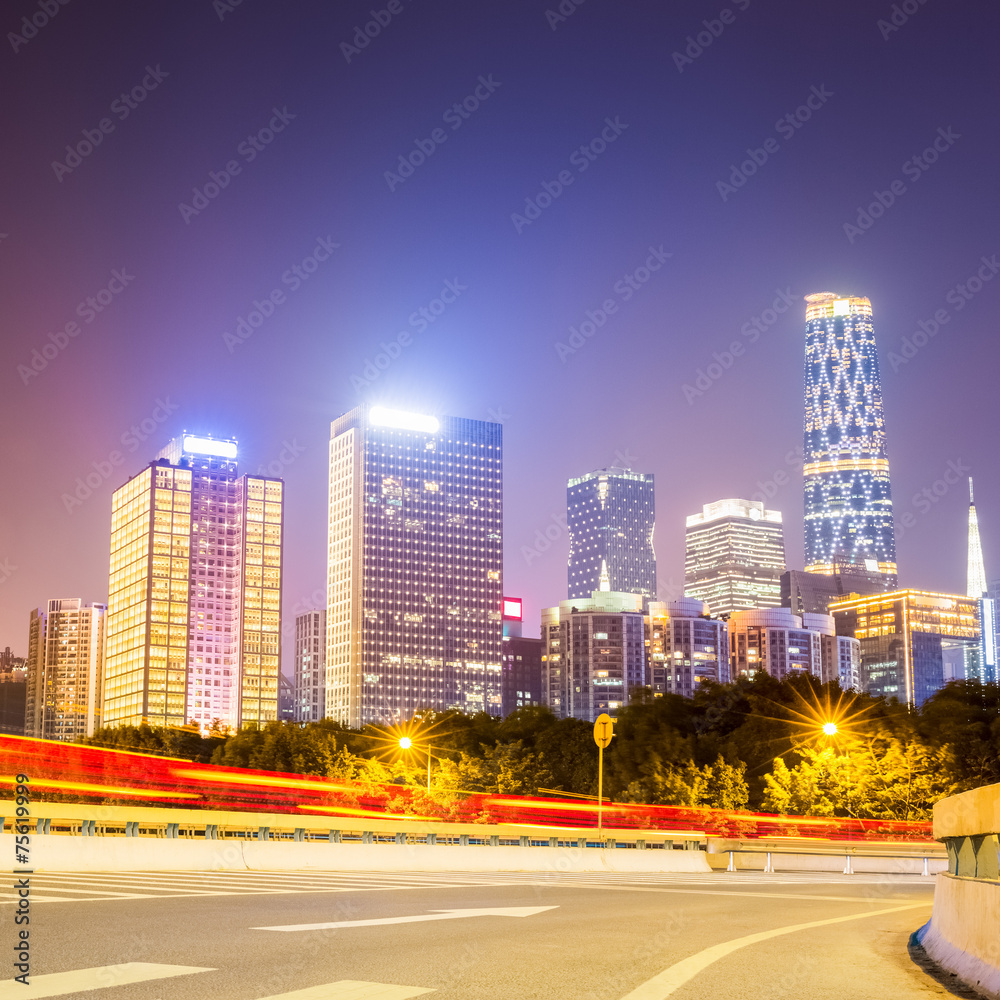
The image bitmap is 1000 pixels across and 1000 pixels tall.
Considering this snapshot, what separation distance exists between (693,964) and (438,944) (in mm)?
2262

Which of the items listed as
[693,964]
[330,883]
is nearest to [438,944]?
[693,964]

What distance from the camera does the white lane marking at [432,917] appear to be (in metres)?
11.8

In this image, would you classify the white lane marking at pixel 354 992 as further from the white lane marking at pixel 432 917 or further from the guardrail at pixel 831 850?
→ the guardrail at pixel 831 850

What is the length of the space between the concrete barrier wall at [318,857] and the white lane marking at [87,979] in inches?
473

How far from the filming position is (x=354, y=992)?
816 cm

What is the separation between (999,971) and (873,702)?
9331 cm

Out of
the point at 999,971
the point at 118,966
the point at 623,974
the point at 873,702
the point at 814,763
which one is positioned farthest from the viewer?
the point at 873,702

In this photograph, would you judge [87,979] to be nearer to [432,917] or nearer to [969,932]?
[432,917]

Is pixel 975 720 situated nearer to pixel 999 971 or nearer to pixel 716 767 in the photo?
pixel 716 767

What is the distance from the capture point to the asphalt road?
8508 millimetres

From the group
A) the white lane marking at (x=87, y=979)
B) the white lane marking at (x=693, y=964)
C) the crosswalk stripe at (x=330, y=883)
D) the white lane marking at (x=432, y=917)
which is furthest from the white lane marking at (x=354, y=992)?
the crosswalk stripe at (x=330, y=883)

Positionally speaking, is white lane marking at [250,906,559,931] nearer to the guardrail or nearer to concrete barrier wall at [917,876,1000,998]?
concrete barrier wall at [917,876,1000,998]

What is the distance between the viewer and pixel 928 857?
118 feet

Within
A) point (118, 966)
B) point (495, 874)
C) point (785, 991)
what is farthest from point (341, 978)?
point (495, 874)
